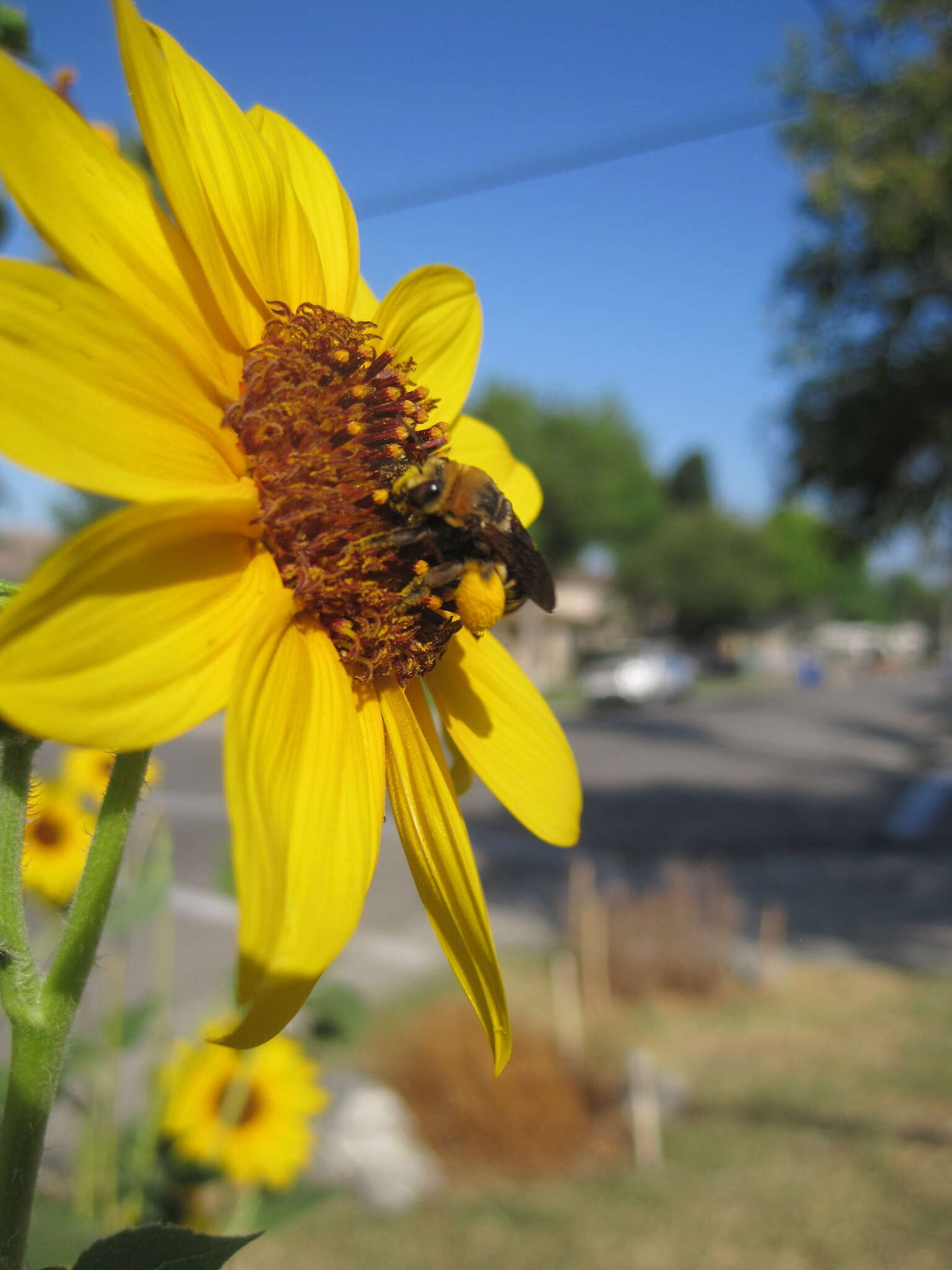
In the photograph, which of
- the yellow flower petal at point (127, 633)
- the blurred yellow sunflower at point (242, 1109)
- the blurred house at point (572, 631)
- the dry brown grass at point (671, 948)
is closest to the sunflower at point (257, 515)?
the yellow flower petal at point (127, 633)

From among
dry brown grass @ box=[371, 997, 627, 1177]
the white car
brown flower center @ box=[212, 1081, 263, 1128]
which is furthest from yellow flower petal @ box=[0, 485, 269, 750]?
the white car

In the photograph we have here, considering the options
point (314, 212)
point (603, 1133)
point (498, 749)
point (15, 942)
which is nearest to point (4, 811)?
point (15, 942)

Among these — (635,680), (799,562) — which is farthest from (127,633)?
(799,562)

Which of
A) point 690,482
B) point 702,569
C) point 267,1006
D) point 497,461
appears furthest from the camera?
point 690,482

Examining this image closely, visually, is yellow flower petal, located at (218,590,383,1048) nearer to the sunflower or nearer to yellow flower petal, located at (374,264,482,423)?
the sunflower

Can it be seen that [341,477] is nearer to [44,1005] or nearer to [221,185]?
[221,185]

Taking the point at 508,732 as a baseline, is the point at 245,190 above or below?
above
